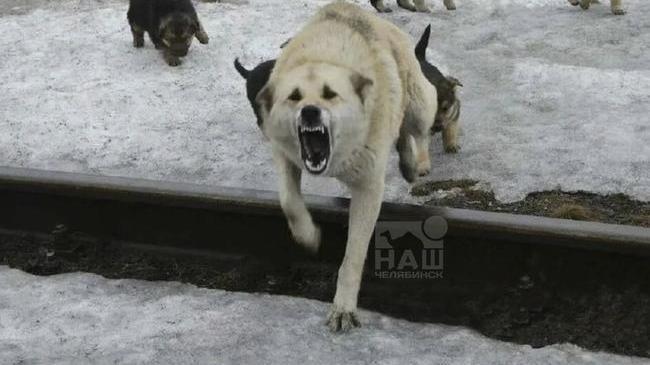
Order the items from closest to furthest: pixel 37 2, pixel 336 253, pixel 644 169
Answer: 1. pixel 336 253
2. pixel 644 169
3. pixel 37 2

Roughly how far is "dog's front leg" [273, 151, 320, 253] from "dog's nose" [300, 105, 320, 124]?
65cm

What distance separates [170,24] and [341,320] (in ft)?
16.1

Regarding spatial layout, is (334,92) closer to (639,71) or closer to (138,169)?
(138,169)

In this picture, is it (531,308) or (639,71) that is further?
(639,71)

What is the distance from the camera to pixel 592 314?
4.78m

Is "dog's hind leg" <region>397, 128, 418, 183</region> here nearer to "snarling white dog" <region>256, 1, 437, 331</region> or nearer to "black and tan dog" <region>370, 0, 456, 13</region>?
"snarling white dog" <region>256, 1, 437, 331</region>

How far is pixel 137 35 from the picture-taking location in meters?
9.25

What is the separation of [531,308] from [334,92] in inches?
68.1

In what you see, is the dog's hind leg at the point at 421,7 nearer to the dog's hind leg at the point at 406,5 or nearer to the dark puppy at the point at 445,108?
the dog's hind leg at the point at 406,5

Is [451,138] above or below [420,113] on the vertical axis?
below

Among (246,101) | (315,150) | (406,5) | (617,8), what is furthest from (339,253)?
(617,8)

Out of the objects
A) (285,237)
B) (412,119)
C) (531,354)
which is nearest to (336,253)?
(285,237)

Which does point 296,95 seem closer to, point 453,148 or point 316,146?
point 316,146

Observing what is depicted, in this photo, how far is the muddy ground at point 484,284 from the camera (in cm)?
470
